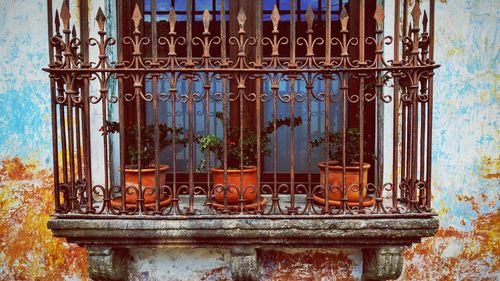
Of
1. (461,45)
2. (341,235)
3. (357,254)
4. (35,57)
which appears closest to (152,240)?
(341,235)

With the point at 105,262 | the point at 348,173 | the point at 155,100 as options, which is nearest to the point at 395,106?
the point at 348,173

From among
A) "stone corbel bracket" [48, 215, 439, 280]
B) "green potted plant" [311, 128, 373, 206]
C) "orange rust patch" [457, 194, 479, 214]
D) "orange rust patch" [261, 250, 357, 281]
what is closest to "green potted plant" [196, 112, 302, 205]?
"stone corbel bracket" [48, 215, 439, 280]

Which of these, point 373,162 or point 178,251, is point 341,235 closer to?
point 373,162

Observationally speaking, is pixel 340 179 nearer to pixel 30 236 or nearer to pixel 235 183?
pixel 235 183

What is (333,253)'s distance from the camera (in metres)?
2.90

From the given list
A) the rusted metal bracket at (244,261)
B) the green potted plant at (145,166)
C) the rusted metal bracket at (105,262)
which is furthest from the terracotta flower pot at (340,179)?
the rusted metal bracket at (105,262)

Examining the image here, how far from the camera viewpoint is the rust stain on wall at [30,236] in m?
3.11

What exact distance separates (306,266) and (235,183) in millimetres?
858

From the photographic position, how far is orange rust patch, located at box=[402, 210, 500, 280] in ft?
10.2

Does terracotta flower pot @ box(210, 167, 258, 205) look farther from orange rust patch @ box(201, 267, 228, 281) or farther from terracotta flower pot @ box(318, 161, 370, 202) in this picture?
orange rust patch @ box(201, 267, 228, 281)

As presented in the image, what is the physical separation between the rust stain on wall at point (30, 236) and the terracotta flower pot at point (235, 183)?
4.27 feet

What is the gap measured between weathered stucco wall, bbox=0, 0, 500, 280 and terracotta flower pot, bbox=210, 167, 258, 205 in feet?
1.72

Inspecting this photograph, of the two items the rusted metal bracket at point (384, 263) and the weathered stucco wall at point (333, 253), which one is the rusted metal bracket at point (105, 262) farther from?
the rusted metal bracket at point (384, 263)

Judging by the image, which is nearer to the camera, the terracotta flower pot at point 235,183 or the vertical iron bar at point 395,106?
the vertical iron bar at point 395,106
